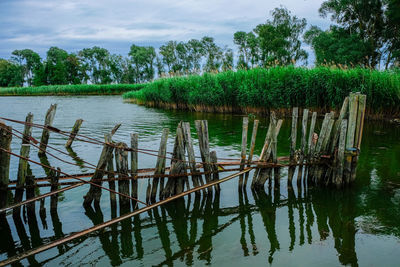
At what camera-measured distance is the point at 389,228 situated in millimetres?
4641

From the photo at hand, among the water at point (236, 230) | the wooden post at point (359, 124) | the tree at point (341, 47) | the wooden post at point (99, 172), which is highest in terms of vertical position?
the tree at point (341, 47)

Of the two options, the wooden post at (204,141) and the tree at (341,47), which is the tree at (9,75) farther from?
the wooden post at (204,141)

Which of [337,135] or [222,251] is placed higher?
[337,135]

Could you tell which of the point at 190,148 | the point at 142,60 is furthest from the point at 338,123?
the point at 142,60

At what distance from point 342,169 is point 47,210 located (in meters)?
5.39

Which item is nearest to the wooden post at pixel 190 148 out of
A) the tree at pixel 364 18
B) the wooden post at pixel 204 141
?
the wooden post at pixel 204 141

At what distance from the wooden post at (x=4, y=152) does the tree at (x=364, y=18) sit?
42.6 m

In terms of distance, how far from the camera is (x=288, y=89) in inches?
629

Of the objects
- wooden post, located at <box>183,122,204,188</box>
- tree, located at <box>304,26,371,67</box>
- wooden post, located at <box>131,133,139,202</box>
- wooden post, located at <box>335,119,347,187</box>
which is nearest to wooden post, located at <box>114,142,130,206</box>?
wooden post, located at <box>131,133,139,202</box>

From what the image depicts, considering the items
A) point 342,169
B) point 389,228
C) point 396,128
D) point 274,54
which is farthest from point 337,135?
point 274,54

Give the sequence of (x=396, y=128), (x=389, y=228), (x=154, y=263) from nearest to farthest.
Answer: (x=154, y=263) < (x=389, y=228) < (x=396, y=128)

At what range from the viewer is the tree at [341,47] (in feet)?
128

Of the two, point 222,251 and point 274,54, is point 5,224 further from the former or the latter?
point 274,54

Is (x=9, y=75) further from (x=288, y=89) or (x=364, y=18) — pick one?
(x=288, y=89)
